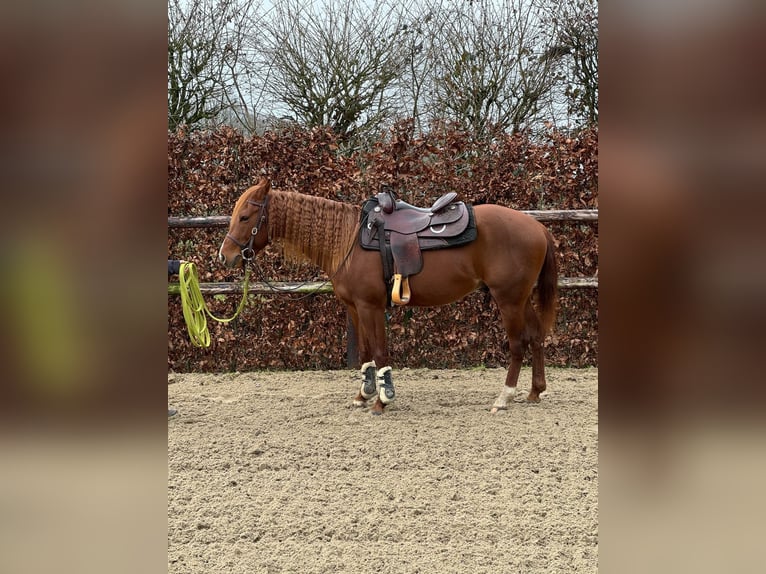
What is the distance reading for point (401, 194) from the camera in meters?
7.02

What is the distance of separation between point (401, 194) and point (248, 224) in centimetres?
231

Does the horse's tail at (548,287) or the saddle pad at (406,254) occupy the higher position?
the saddle pad at (406,254)

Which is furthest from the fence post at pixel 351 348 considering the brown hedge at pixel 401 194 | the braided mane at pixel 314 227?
the braided mane at pixel 314 227

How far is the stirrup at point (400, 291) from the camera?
5040 millimetres

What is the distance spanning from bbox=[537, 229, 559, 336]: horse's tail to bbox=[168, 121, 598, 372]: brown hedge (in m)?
1.63

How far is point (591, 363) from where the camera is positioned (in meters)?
7.16

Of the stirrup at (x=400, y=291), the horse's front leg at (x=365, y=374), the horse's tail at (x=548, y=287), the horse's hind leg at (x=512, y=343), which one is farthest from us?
the horse's front leg at (x=365, y=374)

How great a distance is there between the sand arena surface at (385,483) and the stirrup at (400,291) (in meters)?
0.93

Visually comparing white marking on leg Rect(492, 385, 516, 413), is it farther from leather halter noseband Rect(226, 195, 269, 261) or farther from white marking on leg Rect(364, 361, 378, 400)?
leather halter noseband Rect(226, 195, 269, 261)

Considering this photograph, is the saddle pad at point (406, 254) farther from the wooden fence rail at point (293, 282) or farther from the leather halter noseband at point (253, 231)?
the wooden fence rail at point (293, 282)

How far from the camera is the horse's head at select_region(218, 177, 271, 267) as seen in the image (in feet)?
16.9

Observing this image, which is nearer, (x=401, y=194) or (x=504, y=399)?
(x=504, y=399)

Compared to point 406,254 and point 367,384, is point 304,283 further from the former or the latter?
point 406,254

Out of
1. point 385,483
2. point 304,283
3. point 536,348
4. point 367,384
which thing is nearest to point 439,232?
point 536,348
